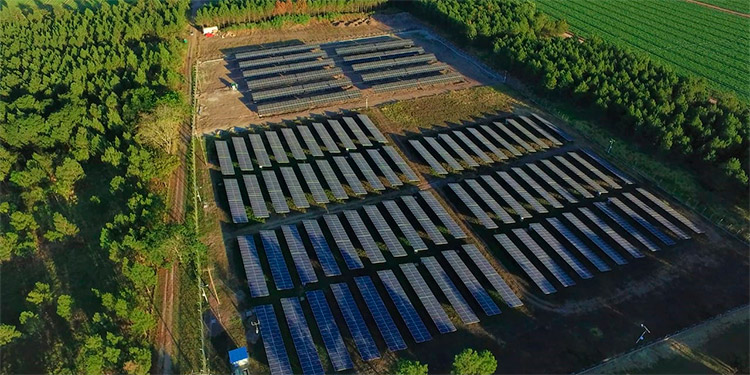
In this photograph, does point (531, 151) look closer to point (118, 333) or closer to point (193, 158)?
point (193, 158)

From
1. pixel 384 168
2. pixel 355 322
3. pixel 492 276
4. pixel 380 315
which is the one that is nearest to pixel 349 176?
pixel 384 168

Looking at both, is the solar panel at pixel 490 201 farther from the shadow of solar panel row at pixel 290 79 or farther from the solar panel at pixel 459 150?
the shadow of solar panel row at pixel 290 79

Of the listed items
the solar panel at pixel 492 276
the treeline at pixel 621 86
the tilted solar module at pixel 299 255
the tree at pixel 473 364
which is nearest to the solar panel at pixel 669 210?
the treeline at pixel 621 86

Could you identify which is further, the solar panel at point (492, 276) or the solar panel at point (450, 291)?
the solar panel at point (492, 276)

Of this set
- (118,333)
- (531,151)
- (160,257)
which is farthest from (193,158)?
(531,151)

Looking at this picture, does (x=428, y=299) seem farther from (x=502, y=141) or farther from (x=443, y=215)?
(x=502, y=141)
